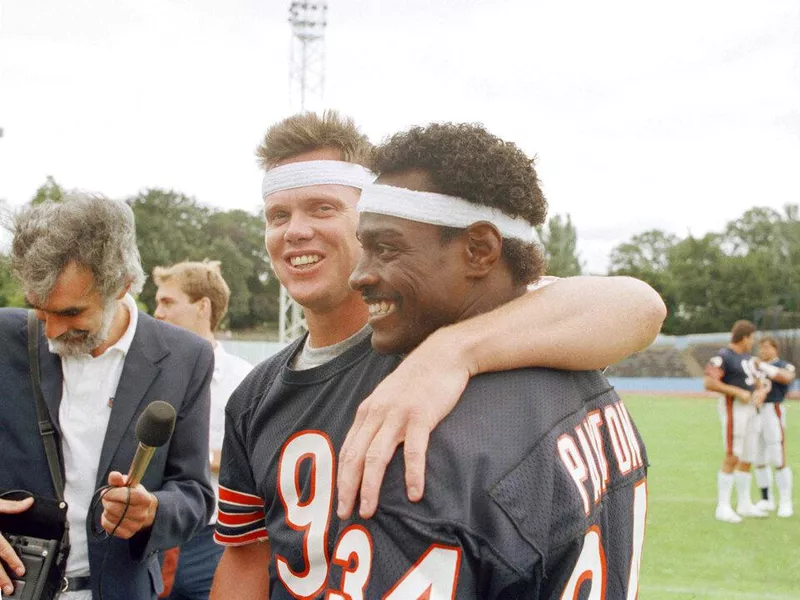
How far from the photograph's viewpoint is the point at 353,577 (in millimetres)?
1418

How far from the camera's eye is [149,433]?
2379mm

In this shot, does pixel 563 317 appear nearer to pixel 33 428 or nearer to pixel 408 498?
pixel 408 498

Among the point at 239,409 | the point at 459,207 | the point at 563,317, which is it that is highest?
the point at 459,207

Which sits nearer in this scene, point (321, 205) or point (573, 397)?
point (573, 397)

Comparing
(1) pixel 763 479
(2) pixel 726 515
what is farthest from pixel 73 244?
(1) pixel 763 479

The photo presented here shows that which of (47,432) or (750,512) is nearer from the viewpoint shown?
(47,432)

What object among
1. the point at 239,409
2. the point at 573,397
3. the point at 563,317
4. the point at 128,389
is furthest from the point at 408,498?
the point at 128,389

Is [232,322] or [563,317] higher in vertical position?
[563,317]

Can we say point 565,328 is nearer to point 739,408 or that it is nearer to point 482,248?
point 482,248

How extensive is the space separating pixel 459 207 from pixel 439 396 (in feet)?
1.25

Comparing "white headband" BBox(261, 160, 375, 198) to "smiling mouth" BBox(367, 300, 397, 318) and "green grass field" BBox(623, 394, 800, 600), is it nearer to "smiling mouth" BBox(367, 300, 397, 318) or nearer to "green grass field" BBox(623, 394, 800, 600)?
"smiling mouth" BBox(367, 300, 397, 318)

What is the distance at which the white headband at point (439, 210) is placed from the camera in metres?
1.65

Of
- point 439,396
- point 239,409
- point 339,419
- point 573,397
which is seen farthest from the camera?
point 239,409

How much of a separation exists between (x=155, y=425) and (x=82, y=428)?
2.60 feet
